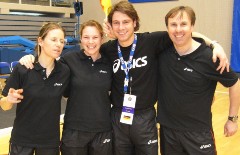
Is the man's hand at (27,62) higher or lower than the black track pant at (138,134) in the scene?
higher

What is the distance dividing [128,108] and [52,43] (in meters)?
0.81

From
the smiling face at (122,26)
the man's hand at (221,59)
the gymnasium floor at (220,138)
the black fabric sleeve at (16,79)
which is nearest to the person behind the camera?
the man's hand at (221,59)

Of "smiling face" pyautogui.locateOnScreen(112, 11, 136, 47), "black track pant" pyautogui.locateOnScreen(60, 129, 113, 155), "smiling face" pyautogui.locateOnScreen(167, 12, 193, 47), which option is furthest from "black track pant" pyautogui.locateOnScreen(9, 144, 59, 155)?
"smiling face" pyautogui.locateOnScreen(167, 12, 193, 47)

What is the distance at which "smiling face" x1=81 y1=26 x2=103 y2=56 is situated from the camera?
98.9 inches

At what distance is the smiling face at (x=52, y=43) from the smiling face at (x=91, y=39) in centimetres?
18

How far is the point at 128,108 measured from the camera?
2527mm

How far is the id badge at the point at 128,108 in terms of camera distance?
2.52m

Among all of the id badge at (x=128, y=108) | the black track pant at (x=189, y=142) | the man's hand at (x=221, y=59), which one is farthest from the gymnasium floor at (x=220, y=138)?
the man's hand at (x=221, y=59)

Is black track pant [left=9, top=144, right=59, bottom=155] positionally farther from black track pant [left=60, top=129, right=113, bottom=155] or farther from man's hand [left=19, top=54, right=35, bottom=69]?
man's hand [left=19, top=54, right=35, bottom=69]

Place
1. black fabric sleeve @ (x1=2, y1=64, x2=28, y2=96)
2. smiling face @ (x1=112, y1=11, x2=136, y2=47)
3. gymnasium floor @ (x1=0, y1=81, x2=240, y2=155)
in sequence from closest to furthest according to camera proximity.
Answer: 1. black fabric sleeve @ (x1=2, y1=64, x2=28, y2=96)
2. smiling face @ (x1=112, y1=11, x2=136, y2=47)
3. gymnasium floor @ (x1=0, y1=81, x2=240, y2=155)

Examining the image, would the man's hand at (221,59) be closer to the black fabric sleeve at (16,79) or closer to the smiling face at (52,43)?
the smiling face at (52,43)

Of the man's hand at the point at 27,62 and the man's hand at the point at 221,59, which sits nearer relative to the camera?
the man's hand at the point at 221,59

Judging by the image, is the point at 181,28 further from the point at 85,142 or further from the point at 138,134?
the point at 85,142

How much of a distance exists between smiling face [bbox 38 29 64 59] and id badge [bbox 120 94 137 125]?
2.19ft
